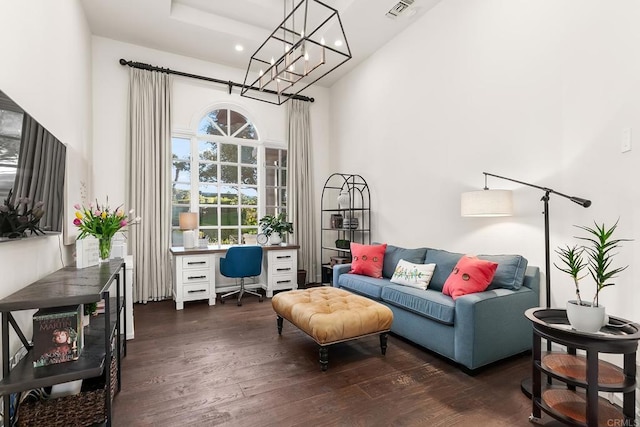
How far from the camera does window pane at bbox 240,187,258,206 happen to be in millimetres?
5355

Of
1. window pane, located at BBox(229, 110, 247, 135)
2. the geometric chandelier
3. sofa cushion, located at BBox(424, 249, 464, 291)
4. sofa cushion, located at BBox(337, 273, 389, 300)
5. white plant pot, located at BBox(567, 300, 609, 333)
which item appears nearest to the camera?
white plant pot, located at BBox(567, 300, 609, 333)

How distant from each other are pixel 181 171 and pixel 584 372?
4996 mm

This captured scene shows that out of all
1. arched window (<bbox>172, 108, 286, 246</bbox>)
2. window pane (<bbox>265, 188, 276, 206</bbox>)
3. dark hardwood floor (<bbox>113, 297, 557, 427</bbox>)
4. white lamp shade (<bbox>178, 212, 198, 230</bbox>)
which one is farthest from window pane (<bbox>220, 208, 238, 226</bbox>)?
dark hardwood floor (<bbox>113, 297, 557, 427</bbox>)

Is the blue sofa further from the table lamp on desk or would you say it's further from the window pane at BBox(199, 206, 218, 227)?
the window pane at BBox(199, 206, 218, 227)

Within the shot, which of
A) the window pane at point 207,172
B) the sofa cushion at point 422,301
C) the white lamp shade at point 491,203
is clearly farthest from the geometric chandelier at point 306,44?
the sofa cushion at point 422,301

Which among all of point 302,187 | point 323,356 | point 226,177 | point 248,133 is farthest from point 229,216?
point 323,356

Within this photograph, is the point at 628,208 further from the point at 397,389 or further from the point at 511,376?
the point at 397,389

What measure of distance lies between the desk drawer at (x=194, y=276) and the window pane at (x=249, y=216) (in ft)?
4.12

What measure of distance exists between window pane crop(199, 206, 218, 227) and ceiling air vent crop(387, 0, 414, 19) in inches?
146

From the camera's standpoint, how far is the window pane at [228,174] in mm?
5192

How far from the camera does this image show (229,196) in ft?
17.2

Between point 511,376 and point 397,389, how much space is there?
0.92 meters

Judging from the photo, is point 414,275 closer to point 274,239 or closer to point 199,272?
point 274,239

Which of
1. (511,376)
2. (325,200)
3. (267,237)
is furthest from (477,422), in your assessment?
(325,200)
